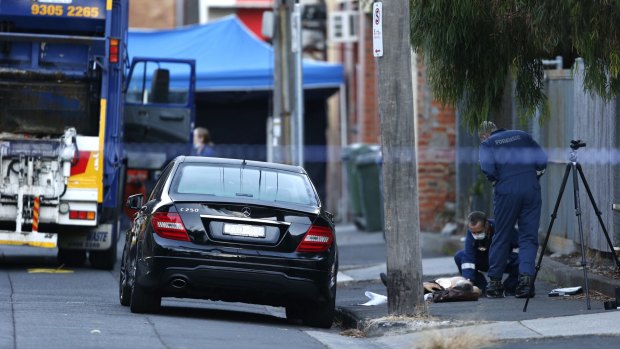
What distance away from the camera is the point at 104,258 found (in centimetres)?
1736

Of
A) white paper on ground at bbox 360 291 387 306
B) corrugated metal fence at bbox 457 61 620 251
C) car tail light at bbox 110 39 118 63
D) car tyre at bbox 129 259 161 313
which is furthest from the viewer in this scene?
car tail light at bbox 110 39 118 63

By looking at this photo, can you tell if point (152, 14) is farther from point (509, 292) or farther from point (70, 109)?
point (509, 292)

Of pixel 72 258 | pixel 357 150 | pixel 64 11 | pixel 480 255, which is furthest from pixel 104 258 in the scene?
pixel 357 150

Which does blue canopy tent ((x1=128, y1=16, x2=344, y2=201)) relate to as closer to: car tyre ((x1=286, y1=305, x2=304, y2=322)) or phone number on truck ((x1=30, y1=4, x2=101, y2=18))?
phone number on truck ((x1=30, y1=4, x2=101, y2=18))

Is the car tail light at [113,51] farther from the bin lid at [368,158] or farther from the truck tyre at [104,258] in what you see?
the bin lid at [368,158]

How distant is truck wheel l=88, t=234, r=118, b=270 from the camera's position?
17297 millimetres

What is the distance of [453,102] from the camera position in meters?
13.3

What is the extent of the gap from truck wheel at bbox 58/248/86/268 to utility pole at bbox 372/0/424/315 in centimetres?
678

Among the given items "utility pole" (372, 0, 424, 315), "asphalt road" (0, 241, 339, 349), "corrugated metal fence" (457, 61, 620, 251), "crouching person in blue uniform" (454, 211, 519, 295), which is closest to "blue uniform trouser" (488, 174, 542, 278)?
"crouching person in blue uniform" (454, 211, 519, 295)

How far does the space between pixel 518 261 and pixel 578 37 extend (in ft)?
9.65

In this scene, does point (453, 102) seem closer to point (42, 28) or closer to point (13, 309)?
point (13, 309)

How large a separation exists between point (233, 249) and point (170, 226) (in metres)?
0.52

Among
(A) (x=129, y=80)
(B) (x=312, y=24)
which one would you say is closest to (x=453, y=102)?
(A) (x=129, y=80)

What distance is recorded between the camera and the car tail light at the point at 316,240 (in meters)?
11.7
